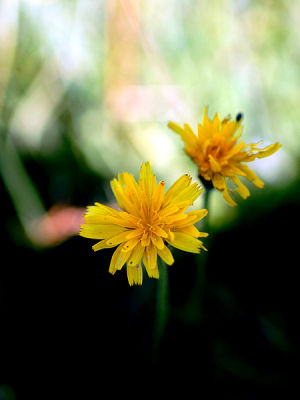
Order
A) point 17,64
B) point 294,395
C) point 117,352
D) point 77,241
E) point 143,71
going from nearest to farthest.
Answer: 1. point 294,395
2. point 117,352
3. point 77,241
4. point 17,64
5. point 143,71

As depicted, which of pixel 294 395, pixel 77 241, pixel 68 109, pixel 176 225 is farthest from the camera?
pixel 68 109

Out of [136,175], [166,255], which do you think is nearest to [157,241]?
[166,255]

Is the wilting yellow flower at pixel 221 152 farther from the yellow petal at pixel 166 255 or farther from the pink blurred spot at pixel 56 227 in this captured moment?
the pink blurred spot at pixel 56 227

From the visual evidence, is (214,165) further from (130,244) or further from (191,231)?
(130,244)

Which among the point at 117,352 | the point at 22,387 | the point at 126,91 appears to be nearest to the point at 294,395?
the point at 117,352

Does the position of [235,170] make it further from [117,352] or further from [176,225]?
[117,352]
